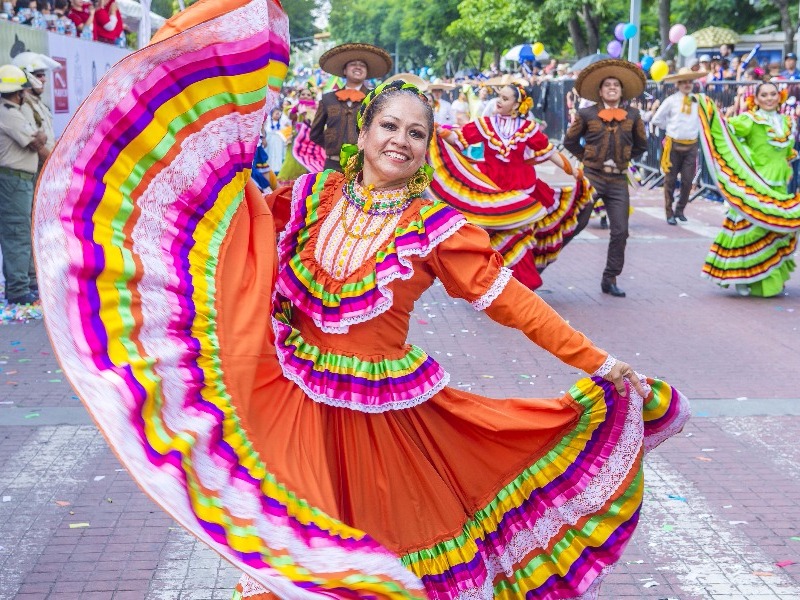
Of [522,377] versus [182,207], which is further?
[522,377]

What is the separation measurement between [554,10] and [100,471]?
1255 inches

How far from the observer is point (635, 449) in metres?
3.48

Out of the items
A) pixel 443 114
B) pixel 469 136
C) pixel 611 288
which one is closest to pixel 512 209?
pixel 469 136

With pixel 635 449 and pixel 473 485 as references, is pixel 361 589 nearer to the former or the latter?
pixel 473 485

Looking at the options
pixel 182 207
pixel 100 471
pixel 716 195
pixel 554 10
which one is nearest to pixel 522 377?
pixel 100 471

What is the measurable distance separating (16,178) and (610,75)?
503 centimetres

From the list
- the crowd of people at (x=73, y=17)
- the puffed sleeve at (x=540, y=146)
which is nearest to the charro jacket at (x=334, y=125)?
the puffed sleeve at (x=540, y=146)

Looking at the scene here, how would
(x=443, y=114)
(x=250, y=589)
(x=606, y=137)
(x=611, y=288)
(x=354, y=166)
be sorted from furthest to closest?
(x=443, y=114), (x=611, y=288), (x=606, y=137), (x=354, y=166), (x=250, y=589)

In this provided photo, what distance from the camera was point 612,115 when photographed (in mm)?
9711

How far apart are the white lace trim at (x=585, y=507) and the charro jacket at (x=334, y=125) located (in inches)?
267

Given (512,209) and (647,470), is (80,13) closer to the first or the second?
(512,209)

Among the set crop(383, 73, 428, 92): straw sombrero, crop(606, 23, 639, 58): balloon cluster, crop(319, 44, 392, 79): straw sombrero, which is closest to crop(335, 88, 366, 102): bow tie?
crop(319, 44, 392, 79): straw sombrero

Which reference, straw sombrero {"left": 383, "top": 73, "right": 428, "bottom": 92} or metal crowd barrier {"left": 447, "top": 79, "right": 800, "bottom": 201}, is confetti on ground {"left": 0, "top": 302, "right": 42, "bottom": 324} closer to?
straw sombrero {"left": 383, "top": 73, "right": 428, "bottom": 92}

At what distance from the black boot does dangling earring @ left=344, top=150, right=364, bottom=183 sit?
691 cm
